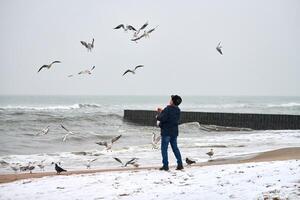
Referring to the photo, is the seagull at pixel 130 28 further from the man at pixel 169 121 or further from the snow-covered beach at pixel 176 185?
the snow-covered beach at pixel 176 185

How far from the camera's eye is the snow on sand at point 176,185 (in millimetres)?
7805

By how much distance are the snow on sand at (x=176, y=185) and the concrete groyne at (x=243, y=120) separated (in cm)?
2639

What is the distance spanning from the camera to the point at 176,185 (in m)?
8.73

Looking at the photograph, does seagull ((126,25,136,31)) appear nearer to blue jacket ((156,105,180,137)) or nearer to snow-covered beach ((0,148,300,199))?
blue jacket ((156,105,180,137))

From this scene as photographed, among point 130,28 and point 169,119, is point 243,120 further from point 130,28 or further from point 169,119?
point 169,119

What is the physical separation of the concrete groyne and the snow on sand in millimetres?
26387

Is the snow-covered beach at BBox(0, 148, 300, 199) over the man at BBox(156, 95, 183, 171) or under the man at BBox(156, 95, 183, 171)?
under

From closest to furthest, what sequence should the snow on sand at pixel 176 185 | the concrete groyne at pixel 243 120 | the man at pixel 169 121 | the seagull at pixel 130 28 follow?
the snow on sand at pixel 176 185
the man at pixel 169 121
the seagull at pixel 130 28
the concrete groyne at pixel 243 120

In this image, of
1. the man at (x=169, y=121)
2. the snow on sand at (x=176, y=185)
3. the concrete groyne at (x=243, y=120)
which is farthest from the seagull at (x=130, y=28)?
the concrete groyne at (x=243, y=120)

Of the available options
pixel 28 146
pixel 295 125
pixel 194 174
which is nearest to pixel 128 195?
pixel 194 174

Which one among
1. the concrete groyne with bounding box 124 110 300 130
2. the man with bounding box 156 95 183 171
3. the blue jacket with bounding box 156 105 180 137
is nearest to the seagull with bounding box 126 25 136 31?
the man with bounding box 156 95 183 171

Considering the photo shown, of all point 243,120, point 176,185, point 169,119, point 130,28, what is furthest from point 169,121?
point 243,120

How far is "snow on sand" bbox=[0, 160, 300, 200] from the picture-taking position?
781 centimetres

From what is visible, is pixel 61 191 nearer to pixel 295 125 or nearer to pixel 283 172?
pixel 283 172
